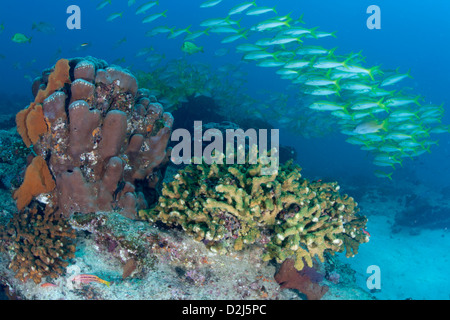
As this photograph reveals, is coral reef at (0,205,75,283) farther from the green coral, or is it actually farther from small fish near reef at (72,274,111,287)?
the green coral

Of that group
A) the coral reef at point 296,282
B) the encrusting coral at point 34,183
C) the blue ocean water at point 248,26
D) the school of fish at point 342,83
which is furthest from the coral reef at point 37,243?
the blue ocean water at point 248,26

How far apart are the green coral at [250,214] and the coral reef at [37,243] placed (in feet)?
3.50

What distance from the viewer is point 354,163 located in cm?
3067

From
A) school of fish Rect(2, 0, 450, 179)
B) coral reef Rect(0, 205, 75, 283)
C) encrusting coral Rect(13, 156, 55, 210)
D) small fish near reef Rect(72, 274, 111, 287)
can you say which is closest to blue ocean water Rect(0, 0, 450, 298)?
school of fish Rect(2, 0, 450, 179)

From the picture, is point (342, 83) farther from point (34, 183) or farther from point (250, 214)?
point (34, 183)

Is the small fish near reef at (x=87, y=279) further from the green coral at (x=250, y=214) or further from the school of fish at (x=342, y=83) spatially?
the school of fish at (x=342, y=83)

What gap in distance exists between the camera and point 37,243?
→ 330 cm

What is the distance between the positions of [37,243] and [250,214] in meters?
2.70

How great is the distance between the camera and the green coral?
328cm

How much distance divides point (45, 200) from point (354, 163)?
3214 cm

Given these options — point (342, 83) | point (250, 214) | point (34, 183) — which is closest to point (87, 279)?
point (34, 183)

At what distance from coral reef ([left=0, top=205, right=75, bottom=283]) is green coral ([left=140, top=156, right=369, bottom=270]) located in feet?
3.50
